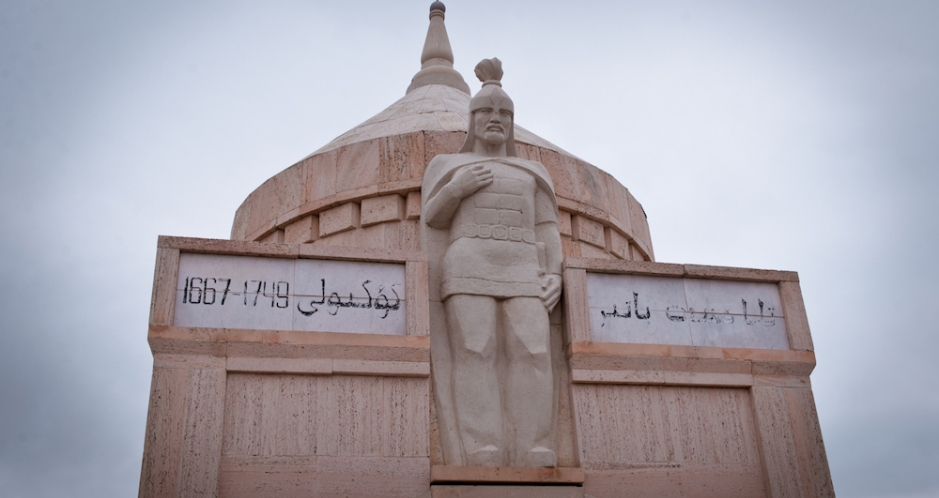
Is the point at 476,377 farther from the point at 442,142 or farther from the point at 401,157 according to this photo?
the point at 442,142

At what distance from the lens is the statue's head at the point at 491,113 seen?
9.05m

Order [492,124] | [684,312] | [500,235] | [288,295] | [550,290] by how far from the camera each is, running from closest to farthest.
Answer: [288,295] → [550,290] → [500,235] → [684,312] → [492,124]

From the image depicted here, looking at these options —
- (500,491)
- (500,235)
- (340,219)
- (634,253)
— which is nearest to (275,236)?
(340,219)

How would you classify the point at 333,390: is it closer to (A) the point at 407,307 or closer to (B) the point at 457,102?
(A) the point at 407,307

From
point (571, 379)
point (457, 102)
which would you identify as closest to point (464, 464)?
point (571, 379)

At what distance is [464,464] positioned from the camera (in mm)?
7578

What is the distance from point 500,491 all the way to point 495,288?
1746 mm

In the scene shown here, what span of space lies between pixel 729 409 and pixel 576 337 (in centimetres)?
149

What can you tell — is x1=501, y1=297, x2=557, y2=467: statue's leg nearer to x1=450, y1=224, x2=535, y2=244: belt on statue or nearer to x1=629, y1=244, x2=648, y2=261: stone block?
x1=450, y1=224, x2=535, y2=244: belt on statue

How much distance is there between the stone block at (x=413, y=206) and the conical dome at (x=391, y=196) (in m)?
0.01

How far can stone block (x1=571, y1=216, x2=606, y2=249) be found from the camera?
1152 centimetres

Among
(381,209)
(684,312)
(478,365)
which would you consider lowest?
(478,365)

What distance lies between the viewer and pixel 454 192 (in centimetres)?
852

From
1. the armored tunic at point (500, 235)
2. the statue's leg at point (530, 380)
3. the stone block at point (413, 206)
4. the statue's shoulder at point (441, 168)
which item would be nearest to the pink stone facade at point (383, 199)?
the stone block at point (413, 206)
